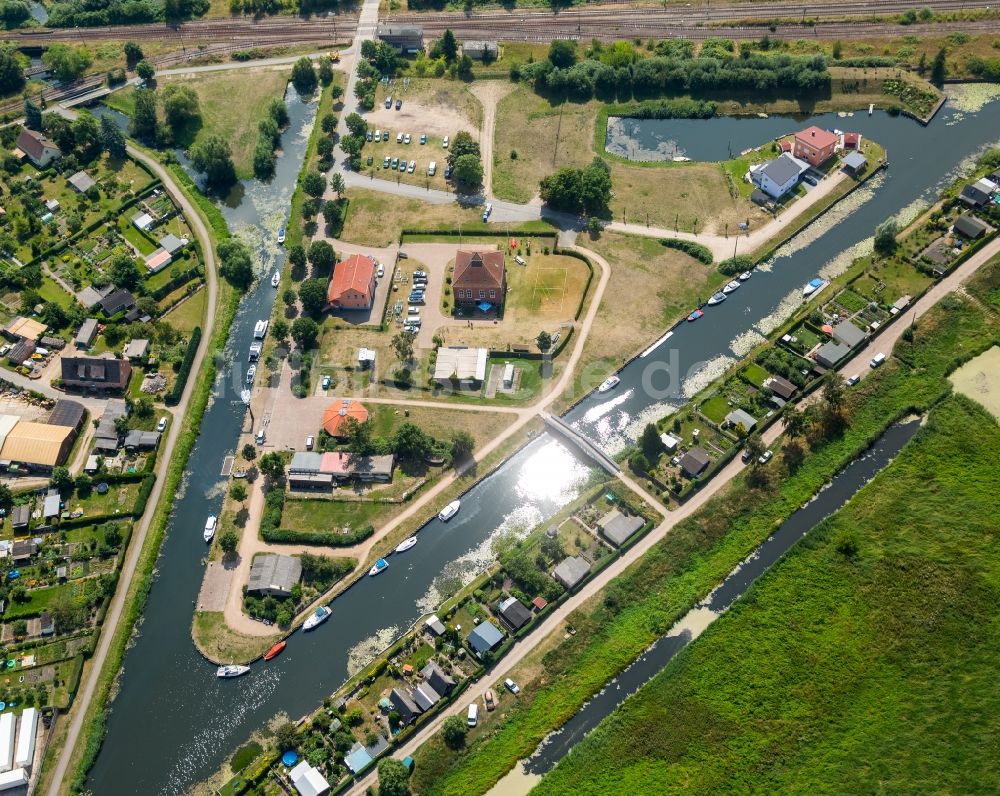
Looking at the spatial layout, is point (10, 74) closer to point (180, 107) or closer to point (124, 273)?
point (180, 107)

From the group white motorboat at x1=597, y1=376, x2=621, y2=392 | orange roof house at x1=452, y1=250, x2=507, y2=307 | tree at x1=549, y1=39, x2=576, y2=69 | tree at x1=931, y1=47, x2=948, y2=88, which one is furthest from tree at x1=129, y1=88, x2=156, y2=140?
tree at x1=931, y1=47, x2=948, y2=88

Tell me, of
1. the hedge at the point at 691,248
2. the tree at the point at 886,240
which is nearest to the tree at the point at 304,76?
the hedge at the point at 691,248

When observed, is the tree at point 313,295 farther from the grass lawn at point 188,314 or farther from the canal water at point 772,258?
the canal water at point 772,258

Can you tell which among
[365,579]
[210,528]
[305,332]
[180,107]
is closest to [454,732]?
[365,579]

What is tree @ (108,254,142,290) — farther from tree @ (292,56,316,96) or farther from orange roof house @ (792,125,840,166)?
orange roof house @ (792,125,840,166)

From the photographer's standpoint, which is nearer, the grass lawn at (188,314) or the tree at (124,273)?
the grass lawn at (188,314)

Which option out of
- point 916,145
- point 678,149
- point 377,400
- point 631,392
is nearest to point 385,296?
point 377,400
